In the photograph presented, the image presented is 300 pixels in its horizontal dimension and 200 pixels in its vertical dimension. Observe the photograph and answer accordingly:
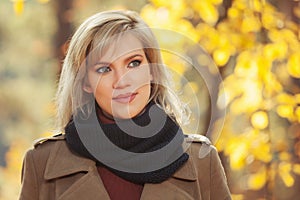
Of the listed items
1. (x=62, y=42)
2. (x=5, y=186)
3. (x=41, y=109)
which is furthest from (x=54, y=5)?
(x=5, y=186)

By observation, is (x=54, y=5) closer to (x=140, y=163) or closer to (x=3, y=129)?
(x=3, y=129)

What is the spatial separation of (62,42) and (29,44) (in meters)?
0.12

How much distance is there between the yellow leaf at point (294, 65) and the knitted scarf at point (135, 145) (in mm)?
1334

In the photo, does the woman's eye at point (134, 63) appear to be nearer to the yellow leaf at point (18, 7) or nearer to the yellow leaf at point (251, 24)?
the yellow leaf at point (18, 7)

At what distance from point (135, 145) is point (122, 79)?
6.2 inches

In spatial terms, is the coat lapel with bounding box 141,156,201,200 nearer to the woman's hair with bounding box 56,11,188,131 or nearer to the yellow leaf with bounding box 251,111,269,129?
the woman's hair with bounding box 56,11,188,131

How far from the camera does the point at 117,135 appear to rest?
1401mm

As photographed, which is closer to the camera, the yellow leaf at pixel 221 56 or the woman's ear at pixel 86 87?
the woman's ear at pixel 86 87

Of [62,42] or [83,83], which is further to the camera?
[62,42]

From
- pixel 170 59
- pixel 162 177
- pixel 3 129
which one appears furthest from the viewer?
pixel 170 59

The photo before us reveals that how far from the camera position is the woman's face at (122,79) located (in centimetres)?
136

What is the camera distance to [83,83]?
4.71 ft

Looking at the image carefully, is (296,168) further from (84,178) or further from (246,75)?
(84,178)

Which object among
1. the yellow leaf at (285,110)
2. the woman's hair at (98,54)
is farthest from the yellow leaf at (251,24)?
the woman's hair at (98,54)
